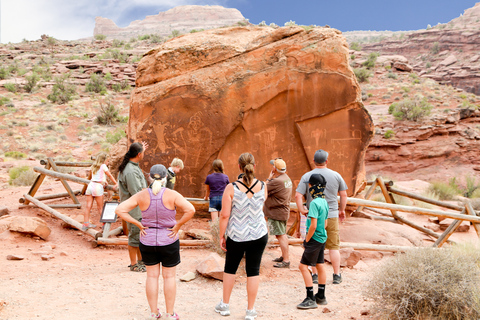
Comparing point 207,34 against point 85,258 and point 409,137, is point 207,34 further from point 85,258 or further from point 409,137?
point 409,137

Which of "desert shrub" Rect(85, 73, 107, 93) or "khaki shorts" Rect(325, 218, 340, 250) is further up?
"desert shrub" Rect(85, 73, 107, 93)

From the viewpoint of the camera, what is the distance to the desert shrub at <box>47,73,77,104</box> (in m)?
28.5

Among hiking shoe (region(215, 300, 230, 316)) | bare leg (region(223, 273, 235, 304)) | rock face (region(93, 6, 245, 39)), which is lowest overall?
hiking shoe (region(215, 300, 230, 316))

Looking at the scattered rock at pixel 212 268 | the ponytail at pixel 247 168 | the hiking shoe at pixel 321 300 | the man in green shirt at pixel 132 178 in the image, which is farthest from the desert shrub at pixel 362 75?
the ponytail at pixel 247 168

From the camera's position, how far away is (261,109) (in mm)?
7734

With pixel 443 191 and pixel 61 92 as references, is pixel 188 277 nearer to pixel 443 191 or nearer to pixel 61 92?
pixel 443 191

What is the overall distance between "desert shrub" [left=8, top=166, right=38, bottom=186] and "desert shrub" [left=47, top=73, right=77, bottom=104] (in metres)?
16.1

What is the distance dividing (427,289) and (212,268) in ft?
8.52

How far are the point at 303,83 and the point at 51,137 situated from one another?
18.0 meters

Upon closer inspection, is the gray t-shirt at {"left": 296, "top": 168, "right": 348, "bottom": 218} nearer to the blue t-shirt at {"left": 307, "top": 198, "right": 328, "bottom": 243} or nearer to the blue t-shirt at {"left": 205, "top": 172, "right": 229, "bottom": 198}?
the blue t-shirt at {"left": 307, "top": 198, "right": 328, "bottom": 243}

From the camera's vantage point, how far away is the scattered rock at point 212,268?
4797 millimetres

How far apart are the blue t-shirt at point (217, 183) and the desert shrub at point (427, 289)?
10.5 feet

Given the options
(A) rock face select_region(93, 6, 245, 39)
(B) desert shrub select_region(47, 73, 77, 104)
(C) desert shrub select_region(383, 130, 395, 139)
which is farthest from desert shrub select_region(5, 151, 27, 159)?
(A) rock face select_region(93, 6, 245, 39)

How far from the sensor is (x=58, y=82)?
30.1 metres
